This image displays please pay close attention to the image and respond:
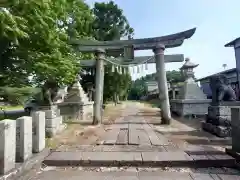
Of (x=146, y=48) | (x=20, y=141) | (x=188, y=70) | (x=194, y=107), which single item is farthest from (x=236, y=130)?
(x=188, y=70)

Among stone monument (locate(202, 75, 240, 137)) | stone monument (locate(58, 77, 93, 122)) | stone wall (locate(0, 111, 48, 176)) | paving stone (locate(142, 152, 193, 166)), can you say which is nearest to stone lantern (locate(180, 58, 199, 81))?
stone monument (locate(202, 75, 240, 137))

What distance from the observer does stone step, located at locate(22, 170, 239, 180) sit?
11.9 ft

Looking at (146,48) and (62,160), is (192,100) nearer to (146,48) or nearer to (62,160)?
(146,48)

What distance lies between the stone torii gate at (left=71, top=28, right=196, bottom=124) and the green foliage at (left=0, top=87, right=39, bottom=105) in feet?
14.0

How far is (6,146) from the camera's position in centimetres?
322

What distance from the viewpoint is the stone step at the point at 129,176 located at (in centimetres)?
364

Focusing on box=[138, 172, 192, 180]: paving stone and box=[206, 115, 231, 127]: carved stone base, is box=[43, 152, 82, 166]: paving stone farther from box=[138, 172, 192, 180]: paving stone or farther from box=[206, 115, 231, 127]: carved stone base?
box=[206, 115, 231, 127]: carved stone base

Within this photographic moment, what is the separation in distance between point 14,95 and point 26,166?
2422 mm

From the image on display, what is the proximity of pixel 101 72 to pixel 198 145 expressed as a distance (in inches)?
231

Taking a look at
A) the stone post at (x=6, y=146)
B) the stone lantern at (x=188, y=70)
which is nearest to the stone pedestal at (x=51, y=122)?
the stone post at (x=6, y=146)

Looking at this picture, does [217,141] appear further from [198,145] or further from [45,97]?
Result: [45,97]

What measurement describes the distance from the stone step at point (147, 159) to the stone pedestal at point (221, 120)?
6.31 feet

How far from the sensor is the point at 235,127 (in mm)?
4582

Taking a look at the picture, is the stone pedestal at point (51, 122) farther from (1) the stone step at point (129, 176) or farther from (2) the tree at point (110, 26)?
(2) the tree at point (110, 26)
